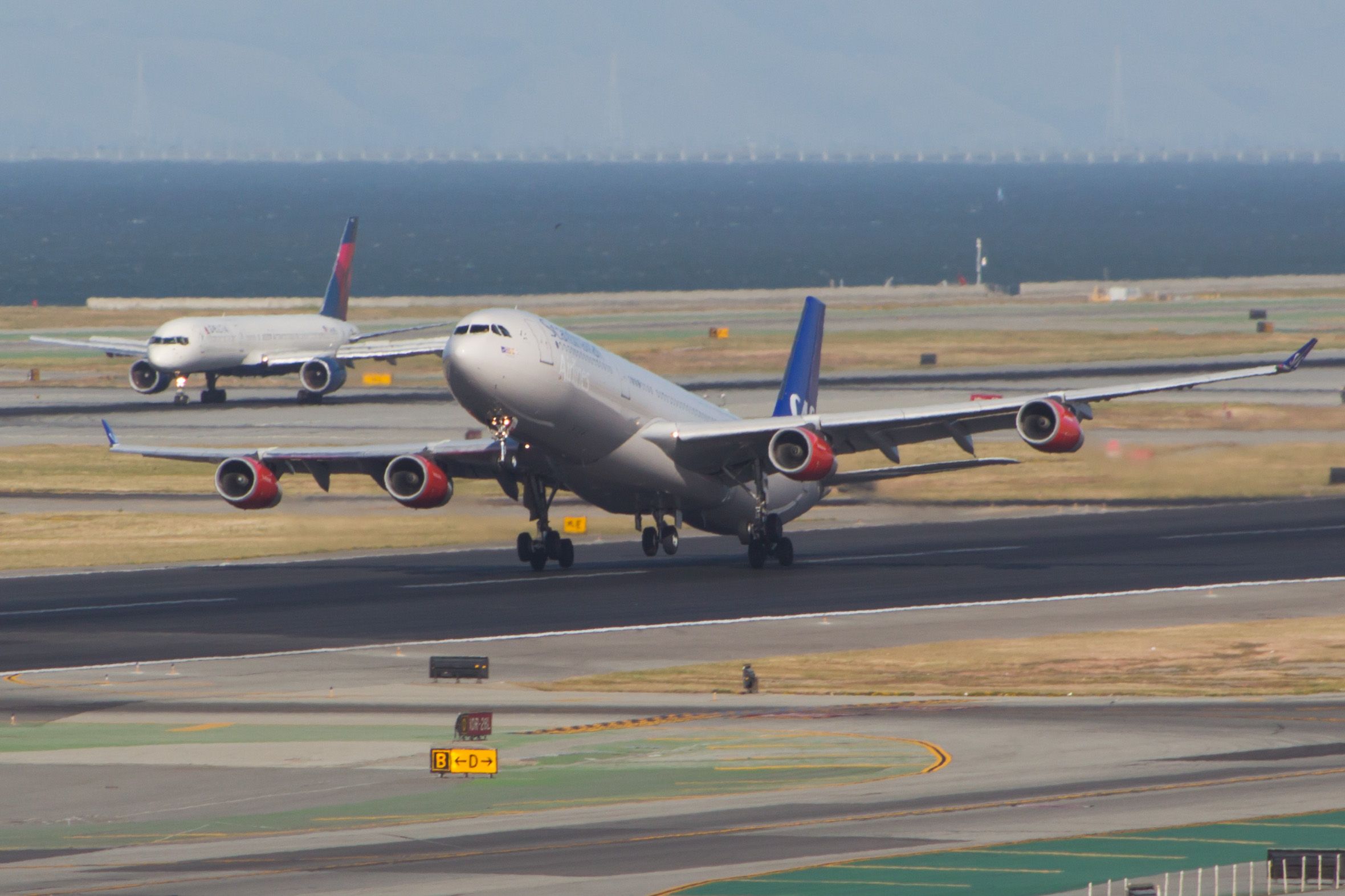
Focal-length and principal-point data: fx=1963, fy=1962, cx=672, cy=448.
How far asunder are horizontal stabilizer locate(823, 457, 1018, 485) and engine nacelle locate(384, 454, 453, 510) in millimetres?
10828

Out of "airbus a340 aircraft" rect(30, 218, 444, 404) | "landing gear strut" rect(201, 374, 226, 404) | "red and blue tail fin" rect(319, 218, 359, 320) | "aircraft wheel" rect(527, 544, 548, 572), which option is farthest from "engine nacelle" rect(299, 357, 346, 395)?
"aircraft wheel" rect(527, 544, 548, 572)

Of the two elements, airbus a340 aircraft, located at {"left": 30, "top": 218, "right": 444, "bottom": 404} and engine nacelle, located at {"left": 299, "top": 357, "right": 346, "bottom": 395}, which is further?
airbus a340 aircraft, located at {"left": 30, "top": 218, "right": 444, "bottom": 404}

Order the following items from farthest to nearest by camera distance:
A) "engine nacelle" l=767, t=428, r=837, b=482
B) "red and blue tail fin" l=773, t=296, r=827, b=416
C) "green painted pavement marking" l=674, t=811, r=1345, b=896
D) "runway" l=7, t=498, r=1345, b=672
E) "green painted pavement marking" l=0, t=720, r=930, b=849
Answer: "red and blue tail fin" l=773, t=296, r=827, b=416
"engine nacelle" l=767, t=428, r=837, b=482
"runway" l=7, t=498, r=1345, b=672
"green painted pavement marking" l=0, t=720, r=930, b=849
"green painted pavement marking" l=674, t=811, r=1345, b=896

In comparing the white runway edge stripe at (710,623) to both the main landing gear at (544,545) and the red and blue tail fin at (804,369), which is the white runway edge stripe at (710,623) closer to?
the main landing gear at (544,545)

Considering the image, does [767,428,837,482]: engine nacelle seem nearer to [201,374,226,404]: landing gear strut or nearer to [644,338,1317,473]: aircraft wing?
[644,338,1317,473]: aircraft wing

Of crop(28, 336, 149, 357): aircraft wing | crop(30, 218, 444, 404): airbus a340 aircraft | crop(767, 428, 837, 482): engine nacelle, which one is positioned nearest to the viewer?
crop(767, 428, 837, 482): engine nacelle

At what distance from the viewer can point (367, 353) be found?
328 ft

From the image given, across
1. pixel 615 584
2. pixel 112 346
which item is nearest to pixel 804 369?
pixel 615 584

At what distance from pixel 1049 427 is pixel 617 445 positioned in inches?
408

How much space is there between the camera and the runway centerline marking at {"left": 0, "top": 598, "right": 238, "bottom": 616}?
47281 mm

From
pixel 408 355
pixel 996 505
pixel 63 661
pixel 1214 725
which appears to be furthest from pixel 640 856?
pixel 408 355

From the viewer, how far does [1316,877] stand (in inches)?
817

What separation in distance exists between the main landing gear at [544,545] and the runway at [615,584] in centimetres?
44

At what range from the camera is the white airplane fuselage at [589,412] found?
145 ft
